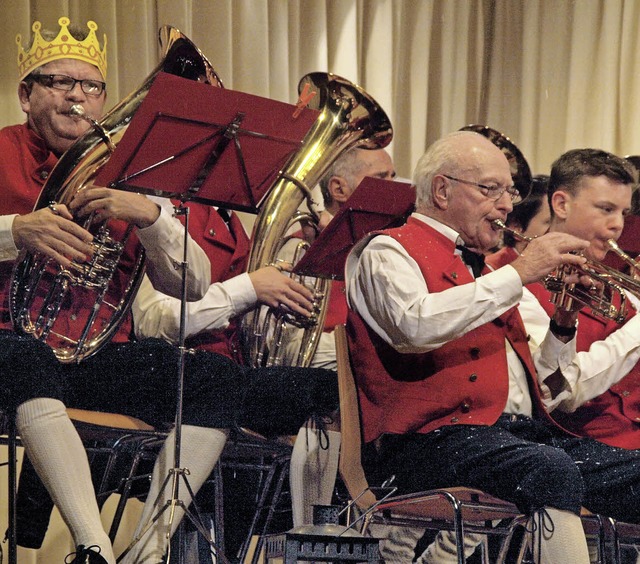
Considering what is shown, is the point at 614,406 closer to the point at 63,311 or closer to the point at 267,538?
the point at 267,538

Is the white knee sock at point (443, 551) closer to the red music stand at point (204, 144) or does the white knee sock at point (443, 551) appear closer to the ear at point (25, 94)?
the red music stand at point (204, 144)

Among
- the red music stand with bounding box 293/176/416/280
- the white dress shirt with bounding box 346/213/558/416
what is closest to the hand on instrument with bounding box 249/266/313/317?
the red music stand with bounding box 293/176/416/280

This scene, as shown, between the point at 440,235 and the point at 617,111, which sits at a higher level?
the point at 617,111

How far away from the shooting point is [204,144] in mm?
3066

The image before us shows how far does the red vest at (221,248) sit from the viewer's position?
377 centimetres

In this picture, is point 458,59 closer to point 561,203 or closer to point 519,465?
point 561,203

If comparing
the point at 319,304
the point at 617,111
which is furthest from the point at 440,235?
the point at 617,111

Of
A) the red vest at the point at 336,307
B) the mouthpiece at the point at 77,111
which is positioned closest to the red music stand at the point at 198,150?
the mouthpiece at the point at 77,111

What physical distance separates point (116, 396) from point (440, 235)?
100 cm

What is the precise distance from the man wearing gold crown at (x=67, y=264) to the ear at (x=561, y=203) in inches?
50.6

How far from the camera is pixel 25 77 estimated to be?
352cm

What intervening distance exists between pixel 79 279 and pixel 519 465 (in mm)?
1242

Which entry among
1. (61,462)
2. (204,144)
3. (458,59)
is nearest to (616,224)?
(204,144)

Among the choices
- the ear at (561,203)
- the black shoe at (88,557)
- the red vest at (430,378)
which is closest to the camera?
the black shoe at (88,557)
